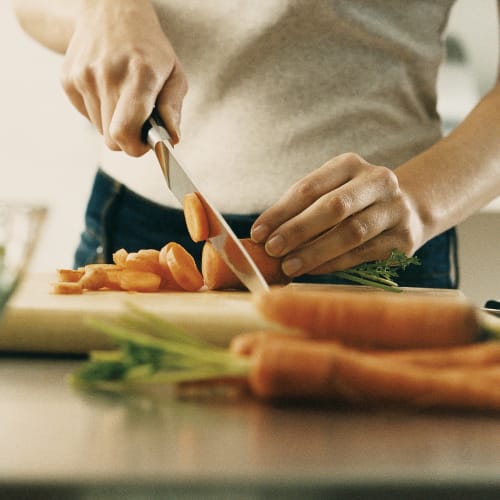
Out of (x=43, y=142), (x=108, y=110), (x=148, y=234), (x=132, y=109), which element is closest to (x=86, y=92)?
(x=108, y=110)

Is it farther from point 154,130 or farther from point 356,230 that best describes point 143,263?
point 356,230

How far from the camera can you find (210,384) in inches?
27.3

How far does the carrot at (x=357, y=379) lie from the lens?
0.64 metres

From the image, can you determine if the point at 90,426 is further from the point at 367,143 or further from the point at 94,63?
the point at 367,143

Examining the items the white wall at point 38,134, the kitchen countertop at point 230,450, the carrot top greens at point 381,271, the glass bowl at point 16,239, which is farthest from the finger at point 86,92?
the white wall at point 38,134

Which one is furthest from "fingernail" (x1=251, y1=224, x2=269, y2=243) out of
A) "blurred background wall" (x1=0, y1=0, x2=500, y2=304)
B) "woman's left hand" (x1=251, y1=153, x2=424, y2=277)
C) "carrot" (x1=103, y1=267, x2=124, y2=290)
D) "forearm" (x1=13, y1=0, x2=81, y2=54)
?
"blurred background wall" (x1=0, y1=0, x2=500, y2=304)

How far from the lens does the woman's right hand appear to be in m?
1.34

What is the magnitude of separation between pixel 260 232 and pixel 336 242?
0.13m

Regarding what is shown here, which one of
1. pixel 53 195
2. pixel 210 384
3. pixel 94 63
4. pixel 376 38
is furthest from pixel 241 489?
pixel 53 195

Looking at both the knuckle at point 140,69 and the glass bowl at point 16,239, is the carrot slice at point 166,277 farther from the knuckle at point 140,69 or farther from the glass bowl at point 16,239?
the glass bowl at point 16,239

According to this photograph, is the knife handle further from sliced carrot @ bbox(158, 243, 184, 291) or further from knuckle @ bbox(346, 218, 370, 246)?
Answer: knuckle @ bbox(346, 218, 370, 246)

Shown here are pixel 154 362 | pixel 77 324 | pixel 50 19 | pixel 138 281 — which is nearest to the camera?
pixel 154 362

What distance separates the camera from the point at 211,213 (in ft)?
4.12

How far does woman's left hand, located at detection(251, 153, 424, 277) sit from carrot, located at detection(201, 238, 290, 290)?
2cm
